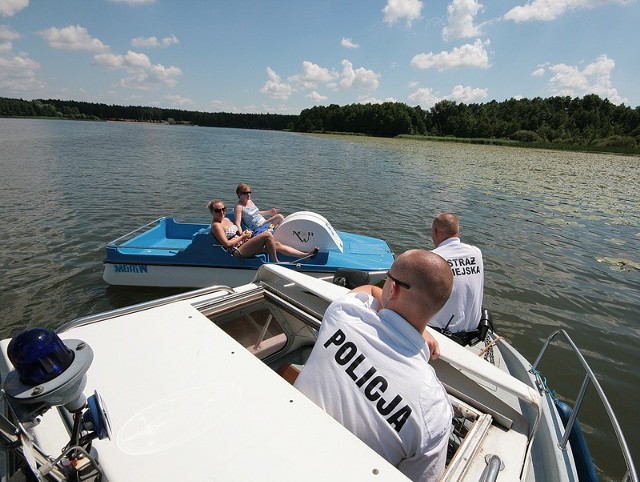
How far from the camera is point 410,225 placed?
11961mm

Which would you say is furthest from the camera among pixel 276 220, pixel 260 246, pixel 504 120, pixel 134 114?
pixel 134 114

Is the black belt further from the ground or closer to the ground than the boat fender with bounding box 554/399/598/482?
further from the ground

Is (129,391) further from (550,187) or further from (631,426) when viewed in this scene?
(550,187)

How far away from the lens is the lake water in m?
6.08

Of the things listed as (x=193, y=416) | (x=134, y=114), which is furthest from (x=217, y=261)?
(x=134, y=114)

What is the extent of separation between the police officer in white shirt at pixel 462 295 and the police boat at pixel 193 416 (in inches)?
48.0

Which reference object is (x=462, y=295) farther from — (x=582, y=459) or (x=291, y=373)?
(x=291, y=373)

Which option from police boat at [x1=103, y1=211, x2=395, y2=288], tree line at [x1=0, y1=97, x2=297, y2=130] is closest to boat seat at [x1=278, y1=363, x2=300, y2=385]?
police boat at [x1=103, y1=211, x2=395, y2=288]

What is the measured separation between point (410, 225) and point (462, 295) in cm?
847

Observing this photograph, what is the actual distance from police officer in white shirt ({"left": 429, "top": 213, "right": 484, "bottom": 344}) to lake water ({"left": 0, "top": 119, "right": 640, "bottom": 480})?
2252mm

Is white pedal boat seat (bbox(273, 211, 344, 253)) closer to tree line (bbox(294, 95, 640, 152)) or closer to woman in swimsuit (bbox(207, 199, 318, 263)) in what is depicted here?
woman in swimsuit (bbox(207, 199, 318, 263))

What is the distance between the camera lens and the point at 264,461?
4.69 feet

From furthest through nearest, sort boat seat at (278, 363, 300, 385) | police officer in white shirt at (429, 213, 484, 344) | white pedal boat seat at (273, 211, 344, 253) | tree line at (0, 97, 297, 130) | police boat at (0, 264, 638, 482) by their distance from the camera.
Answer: tree line at (0, 97, 297, 130) < white pedal boat seat at (273, 211, 344, 253) < police officer in white shirt at (429, 213, 484, 344) < boat seat at (278, 363, 300, 385) < police boat at (0, 264, 638, 482)

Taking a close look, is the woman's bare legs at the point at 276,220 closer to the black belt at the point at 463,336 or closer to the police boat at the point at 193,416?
the black belt at the point at 463,336
